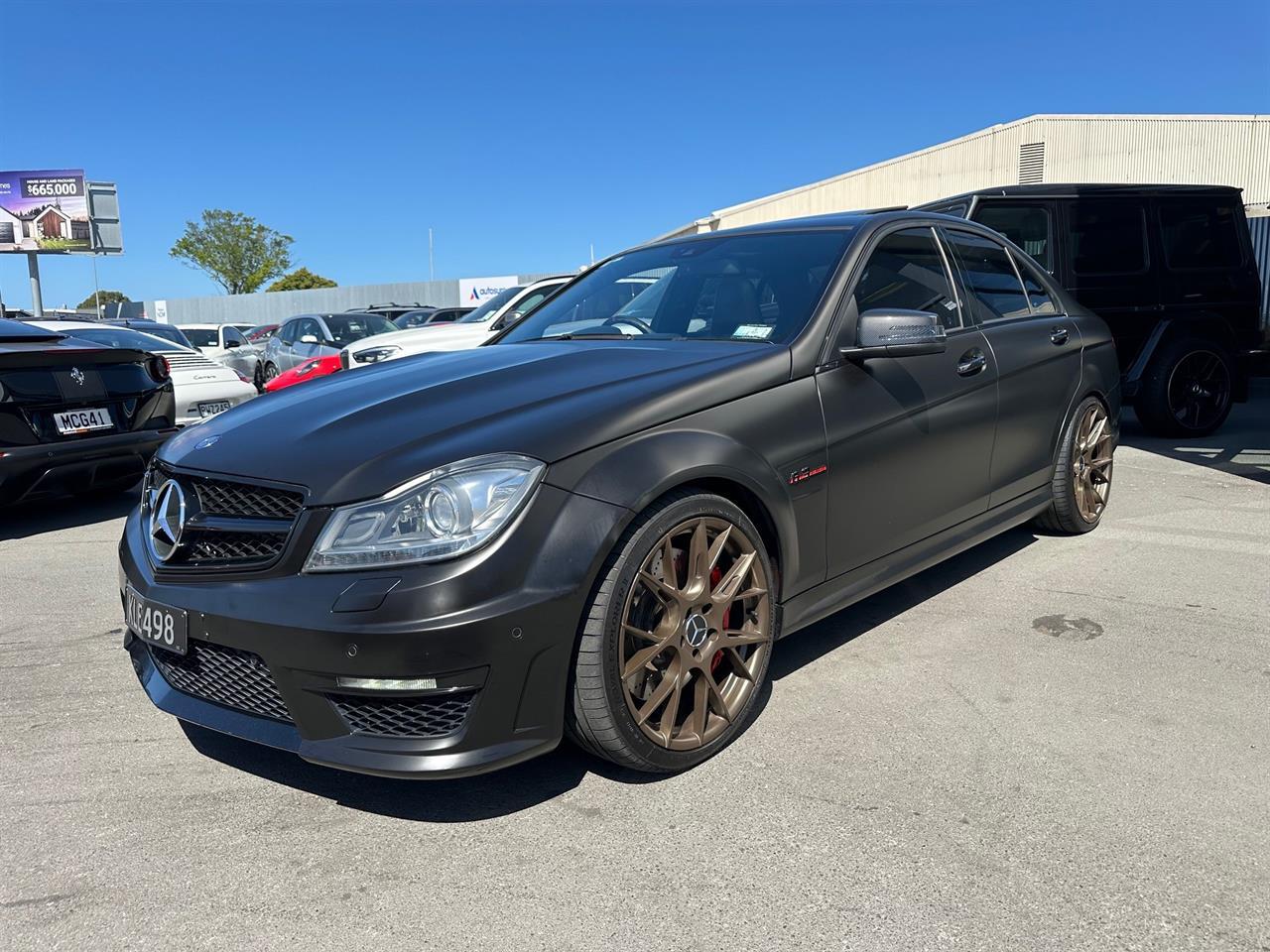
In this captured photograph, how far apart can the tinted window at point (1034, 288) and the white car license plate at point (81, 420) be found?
5256mm

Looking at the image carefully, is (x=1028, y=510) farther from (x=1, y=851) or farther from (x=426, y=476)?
(x=1, y=851)

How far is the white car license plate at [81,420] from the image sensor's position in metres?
5.86

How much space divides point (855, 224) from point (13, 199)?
5357cm

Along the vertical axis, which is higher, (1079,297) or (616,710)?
(1079,297)

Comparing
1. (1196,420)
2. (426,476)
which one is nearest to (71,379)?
(426,476)

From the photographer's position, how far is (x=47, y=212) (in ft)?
151

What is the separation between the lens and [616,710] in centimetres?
258

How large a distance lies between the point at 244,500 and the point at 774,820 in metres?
1.61

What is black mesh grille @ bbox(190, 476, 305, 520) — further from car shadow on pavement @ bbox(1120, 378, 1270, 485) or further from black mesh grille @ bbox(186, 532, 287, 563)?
car shadow on pavement @ bbox(1120, 378, 1270, 485)

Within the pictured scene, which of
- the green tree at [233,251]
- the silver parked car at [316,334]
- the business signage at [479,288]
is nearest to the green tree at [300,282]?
the green tree at [233,251]

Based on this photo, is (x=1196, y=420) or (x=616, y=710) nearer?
(x=616, y=710)

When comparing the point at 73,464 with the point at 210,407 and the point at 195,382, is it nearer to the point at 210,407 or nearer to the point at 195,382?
the point at 210,407

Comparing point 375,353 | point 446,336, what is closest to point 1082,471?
point 446,336

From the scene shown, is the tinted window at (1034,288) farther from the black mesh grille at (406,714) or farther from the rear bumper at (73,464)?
the rear bumper at (73,464)
